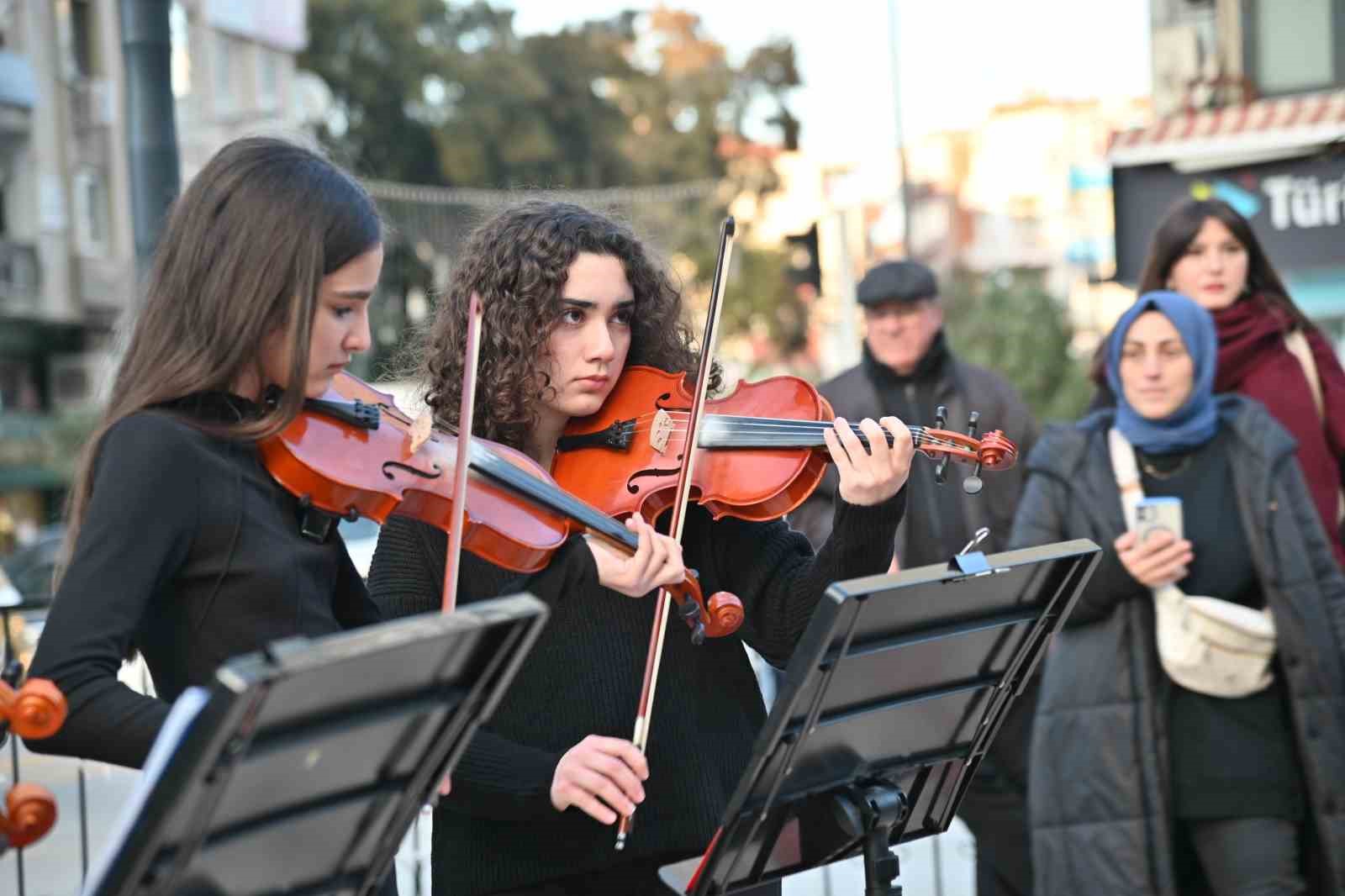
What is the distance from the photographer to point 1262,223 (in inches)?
351

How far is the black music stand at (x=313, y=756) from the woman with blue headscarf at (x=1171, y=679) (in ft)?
7.52

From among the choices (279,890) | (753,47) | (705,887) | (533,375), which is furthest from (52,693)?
(753,47)

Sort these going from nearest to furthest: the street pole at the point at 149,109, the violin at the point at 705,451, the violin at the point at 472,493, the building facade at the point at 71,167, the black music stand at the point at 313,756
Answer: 1. the black music stand at the point at 313,756
2. the violin at the point at 472,493
3. the violin at the point at 705,451
4. the street pole at the point at 149,109
5. the building facade at the point at 71,167

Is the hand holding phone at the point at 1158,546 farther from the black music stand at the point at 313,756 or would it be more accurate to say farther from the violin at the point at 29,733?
the violin at the point at 29,733

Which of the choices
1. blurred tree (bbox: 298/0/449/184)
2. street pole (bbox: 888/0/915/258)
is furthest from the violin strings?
blurred tree (bbox: 298/0/449/184)

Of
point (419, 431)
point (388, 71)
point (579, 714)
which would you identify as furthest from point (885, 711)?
point (388, 71)

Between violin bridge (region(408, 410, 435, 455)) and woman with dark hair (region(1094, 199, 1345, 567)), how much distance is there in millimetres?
2348

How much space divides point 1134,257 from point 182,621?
7.70 meters

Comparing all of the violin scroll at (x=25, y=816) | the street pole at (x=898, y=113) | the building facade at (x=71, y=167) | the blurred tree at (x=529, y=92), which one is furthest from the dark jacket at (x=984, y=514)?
the blurred tree at (x=529, y=92)

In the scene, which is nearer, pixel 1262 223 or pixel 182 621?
pixel 182 621

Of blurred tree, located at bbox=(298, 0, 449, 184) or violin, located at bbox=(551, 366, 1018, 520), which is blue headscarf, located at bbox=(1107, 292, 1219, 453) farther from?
blurred tree, located at bbox=(298, 0, 449, 184)

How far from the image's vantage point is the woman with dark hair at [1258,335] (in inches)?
173

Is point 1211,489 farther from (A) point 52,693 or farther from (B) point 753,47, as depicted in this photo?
(B) point 753,47

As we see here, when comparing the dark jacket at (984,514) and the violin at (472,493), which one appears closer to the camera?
the violin at (472,493)
